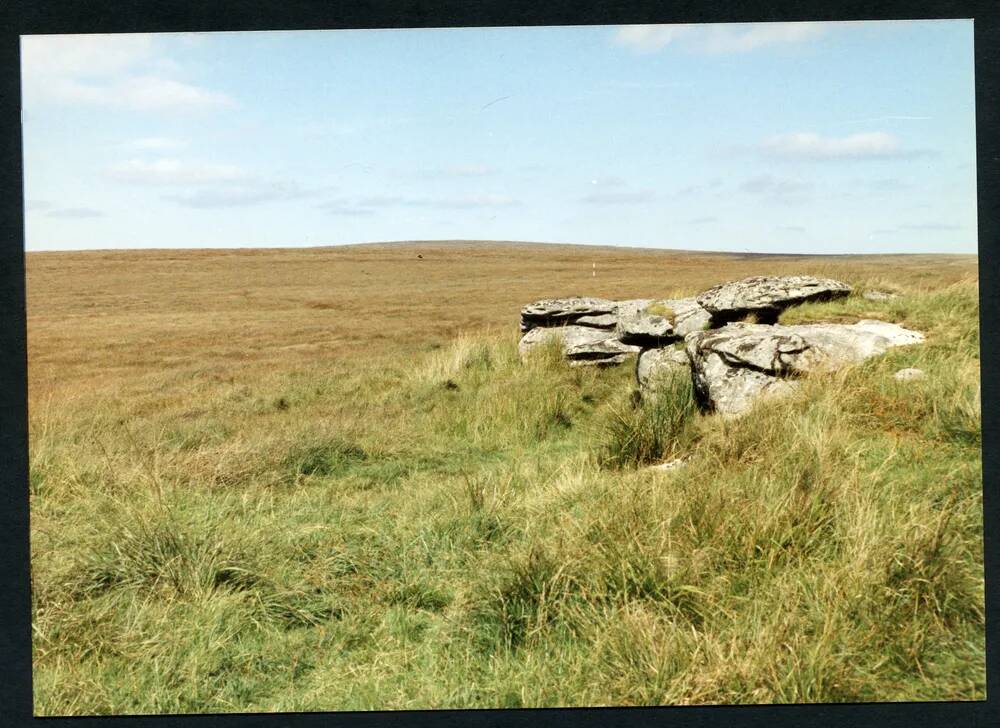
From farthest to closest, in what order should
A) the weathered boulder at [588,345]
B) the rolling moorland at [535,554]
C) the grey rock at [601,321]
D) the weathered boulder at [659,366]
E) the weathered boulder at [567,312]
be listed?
1. the weathered boulder at [567,312]
2. the grey rock at [601,321]
3. the weathered boulder at [588,345]
4. the weathered boulder at [659,366]
5. the rolling moorland at [535,554]

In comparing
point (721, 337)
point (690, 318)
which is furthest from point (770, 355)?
point (690, 318)

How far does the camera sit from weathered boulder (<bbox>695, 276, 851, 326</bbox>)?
25.4 ft

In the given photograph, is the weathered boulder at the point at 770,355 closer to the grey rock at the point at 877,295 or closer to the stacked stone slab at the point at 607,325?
the stacked stone slab at the point at 607,325

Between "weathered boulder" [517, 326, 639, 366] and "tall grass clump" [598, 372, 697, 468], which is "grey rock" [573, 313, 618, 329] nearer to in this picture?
"weathered boulder" [517, 326, 639, 366]

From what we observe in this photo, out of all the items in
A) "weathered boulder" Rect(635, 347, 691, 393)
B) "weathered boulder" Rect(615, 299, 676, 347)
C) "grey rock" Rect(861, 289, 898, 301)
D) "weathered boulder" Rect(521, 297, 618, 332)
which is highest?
"grey rock" Rect(861, 289, 898, 301)

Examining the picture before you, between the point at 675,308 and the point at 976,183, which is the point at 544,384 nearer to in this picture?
the point at 675,308

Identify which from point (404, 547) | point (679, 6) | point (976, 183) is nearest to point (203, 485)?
point (404, 547)

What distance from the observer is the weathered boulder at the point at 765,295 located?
773 centimetres

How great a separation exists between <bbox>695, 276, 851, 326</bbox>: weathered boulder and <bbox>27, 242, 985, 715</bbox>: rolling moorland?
642 mm

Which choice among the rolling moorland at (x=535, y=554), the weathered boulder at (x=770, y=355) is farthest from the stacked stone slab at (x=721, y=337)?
the rolling moorland at (x=535, y=554)

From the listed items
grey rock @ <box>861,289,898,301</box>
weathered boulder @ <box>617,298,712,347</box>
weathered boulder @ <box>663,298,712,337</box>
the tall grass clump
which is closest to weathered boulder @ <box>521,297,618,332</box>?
weathered boulder @ <box>617,298,712,347</box>

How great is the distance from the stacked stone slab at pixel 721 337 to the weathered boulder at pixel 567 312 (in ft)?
0.05

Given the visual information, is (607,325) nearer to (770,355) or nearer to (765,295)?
(765,295)

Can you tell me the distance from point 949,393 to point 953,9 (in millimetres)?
2734
